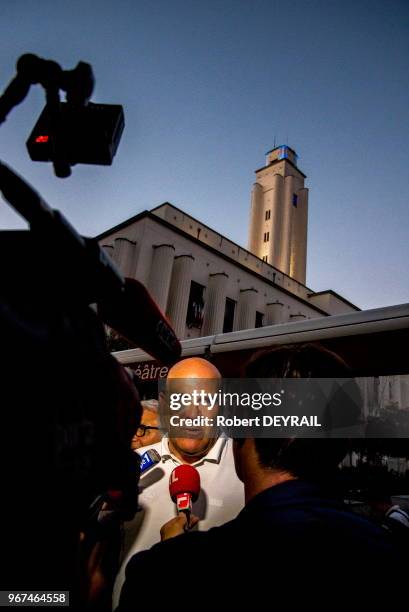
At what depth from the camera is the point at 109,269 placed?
676 millimetres

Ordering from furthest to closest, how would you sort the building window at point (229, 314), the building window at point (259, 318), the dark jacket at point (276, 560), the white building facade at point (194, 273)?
the building window at point (259, 318) → the building window at point (229, 314) → the white building facade at point (194, 273) → the dark jacket at point (276, 560)

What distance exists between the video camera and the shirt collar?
1.63 m

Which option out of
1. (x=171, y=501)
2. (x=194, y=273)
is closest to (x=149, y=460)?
(x=171, y=501)

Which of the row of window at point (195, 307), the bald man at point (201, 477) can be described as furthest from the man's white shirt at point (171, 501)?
the row of window at point (195, 307)

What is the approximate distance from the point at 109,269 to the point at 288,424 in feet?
2.35

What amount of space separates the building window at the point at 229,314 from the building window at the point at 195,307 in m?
2.12

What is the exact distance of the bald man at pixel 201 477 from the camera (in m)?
1.96

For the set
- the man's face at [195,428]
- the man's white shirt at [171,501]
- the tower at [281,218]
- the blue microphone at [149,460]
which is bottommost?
the man's white shirt at [171,501]

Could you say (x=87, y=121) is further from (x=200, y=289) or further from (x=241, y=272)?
(x=241, y=272)

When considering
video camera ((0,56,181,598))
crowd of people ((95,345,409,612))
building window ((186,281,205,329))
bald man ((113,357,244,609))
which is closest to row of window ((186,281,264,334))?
building window ((186,281,205,329))

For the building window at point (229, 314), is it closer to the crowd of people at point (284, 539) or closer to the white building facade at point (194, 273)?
the white building facade at point (194, 273)

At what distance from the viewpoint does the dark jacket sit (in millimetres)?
765

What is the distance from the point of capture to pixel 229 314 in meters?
22.5

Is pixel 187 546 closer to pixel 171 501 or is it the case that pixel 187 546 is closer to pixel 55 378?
pixel 55 378
